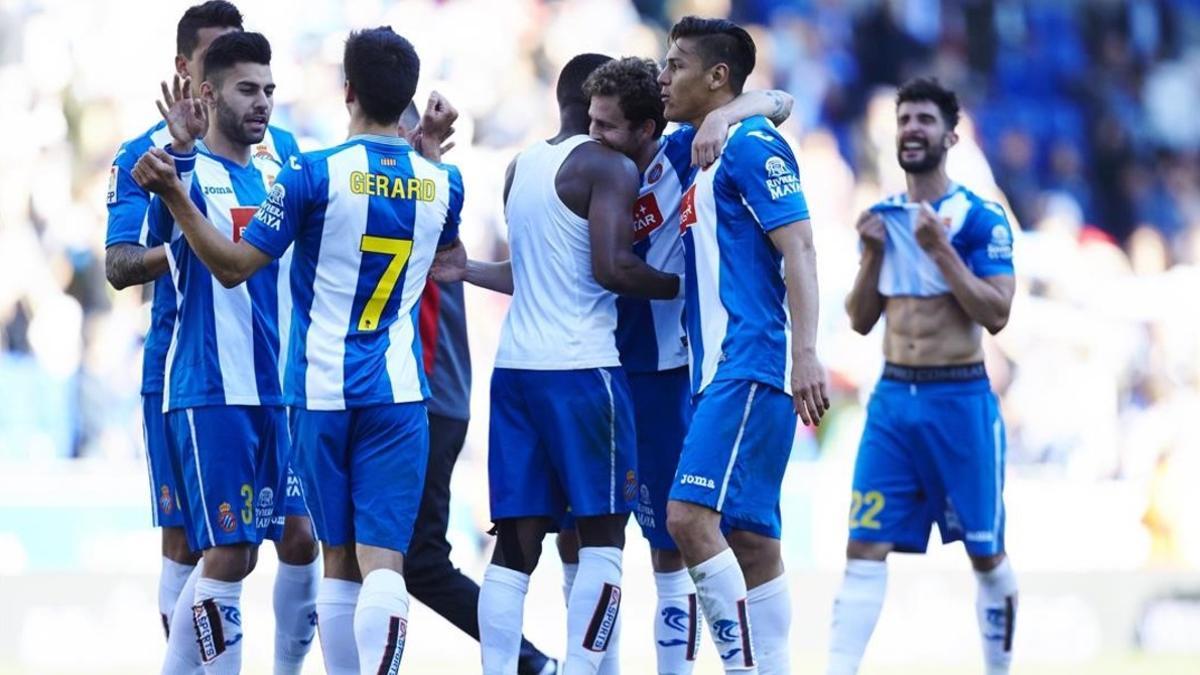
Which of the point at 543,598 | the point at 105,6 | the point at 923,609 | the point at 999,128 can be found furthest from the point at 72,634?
the point at 999,128

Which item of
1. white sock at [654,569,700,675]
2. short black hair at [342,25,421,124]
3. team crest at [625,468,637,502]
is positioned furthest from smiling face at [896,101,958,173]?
short black hair at [342,25,421,124]

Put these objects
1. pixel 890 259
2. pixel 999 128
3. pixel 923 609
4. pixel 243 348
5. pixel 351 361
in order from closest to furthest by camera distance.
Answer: pixel 351 361
pixel 243 348
pixel 890 259
pixel 923 609
pixel 999 128

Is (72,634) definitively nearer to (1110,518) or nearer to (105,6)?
(105,6)

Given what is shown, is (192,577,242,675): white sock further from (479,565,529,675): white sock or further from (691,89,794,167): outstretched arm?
(691,89,794,167): outstretched arm

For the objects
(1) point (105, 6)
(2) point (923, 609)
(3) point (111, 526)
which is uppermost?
(1) point (105, 6)

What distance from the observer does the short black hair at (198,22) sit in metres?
7.29

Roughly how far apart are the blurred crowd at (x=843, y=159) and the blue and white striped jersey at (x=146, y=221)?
5182 mm

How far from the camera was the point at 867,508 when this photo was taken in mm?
8586

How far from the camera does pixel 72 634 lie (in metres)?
11.2

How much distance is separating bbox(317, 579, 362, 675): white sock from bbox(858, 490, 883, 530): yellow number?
114 inches

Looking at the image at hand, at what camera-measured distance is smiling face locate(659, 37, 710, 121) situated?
683cm

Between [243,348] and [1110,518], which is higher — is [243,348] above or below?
above

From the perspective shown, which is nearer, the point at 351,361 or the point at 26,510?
the point at 351,361

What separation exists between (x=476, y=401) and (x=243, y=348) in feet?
19.1
